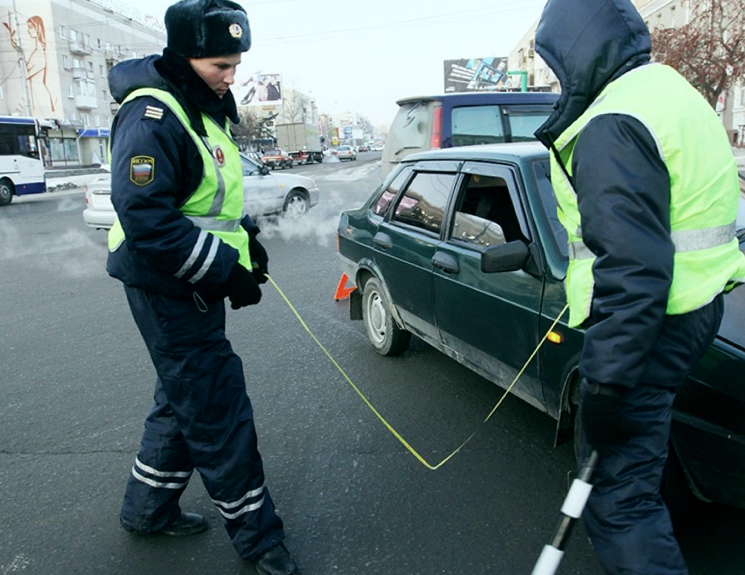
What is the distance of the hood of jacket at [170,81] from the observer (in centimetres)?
239

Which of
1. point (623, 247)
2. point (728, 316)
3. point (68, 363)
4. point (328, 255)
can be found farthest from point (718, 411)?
point (328, 255)

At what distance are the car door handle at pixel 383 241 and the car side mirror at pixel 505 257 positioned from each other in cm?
164

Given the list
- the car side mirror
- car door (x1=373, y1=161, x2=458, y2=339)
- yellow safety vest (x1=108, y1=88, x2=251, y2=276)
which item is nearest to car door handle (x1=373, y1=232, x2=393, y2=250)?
car door (x1=373, y1=161, x2=458, y2=339)

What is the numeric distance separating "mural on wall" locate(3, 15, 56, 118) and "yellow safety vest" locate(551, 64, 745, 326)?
212 feet

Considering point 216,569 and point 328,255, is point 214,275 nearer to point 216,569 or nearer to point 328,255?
point 216,569

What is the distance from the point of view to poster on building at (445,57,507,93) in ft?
194

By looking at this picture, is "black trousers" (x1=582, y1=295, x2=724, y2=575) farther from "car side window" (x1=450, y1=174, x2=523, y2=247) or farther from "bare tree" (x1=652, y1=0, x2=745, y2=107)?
"bare tree" (x1=652, y1=0, x2=745, y2=107)

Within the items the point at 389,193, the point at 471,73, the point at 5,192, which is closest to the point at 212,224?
the point at 389,193

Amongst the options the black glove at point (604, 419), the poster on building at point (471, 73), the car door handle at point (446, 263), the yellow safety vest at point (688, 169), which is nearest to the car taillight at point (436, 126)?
the car door handle at point (446, 263)

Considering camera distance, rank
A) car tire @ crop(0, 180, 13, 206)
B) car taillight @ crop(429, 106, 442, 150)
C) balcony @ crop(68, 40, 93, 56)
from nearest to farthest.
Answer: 1. car taillight @ crop(429, 106, 442, 150)
2. car tire @ crop(0, 180, 13, 206)
3. balcony @ crop(68, 40, 93, 56)

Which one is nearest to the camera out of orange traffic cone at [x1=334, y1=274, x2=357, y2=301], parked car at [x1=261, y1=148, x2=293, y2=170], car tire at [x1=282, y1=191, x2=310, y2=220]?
orange traffic cone at [x1=334, y1=274, x2=357, y2=301]

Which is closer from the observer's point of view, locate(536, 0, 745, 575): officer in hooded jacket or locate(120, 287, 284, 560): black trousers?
locate(536, 0, 745, 575): officer in hooded jacket

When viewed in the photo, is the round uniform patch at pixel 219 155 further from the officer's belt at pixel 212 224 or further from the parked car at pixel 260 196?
the parked car at pixel 260 196

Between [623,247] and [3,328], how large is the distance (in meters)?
6.34
